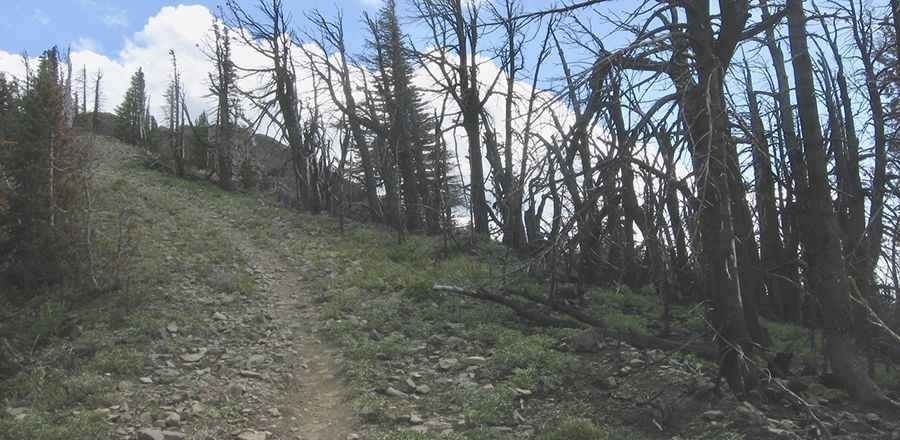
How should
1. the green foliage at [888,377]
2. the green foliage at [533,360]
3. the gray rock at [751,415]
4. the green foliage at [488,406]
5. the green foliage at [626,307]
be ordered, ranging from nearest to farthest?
the gray rock at [751,415] → the green foliage at [488,406] → the green foliage at [533,360] → the green foliage at [888,377] → the green foliage at [626,307]

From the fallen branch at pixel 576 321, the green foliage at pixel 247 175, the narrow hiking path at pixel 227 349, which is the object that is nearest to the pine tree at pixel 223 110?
the green foliage at pixel 247 175

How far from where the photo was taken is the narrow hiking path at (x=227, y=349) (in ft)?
21.4

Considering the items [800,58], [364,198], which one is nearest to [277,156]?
[364,198]

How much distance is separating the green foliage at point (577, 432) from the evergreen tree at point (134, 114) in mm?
48620

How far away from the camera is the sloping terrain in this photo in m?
6.10

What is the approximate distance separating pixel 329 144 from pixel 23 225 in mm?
12541

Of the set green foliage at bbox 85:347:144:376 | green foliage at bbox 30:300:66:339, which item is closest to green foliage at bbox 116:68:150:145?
green foliage at bbox 30:300:66:339

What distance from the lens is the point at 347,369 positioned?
8.07 m

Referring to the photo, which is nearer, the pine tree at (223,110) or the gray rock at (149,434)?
the gray rock at (149,434)

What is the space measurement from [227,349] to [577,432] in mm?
A: 5484

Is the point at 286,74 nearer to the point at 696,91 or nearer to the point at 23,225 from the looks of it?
the point at 23,225

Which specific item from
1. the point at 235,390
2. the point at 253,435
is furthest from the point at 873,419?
the point at 235,390

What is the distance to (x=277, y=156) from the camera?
45.8 metres

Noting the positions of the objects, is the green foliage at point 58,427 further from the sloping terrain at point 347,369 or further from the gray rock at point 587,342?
the gray rock at point 587,342
